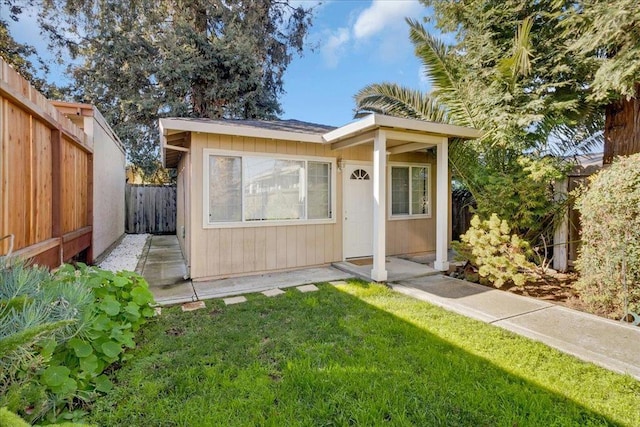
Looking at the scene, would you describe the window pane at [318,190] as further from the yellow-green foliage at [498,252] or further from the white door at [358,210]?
the yellow-green foliage at [498,252]

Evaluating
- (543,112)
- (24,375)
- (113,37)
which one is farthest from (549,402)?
(113,37)

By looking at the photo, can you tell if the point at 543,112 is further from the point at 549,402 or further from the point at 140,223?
the point at 140,223

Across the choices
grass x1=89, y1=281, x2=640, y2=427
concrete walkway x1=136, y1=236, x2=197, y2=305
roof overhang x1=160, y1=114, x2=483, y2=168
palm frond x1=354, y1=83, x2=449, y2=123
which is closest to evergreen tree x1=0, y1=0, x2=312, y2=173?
concrete walkway x1=136, y1=236, x2=197, y2=305

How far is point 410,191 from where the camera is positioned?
27.0 feet

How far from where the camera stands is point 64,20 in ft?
43.9

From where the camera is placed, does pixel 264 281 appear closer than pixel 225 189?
Yes

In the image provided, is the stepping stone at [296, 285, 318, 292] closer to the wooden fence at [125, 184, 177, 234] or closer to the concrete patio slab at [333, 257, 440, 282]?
the concrete patio slab at [333, 257, 440, 282]

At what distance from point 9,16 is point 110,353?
1674cm

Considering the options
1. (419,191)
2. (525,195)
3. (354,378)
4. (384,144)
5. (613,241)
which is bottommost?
(354,378)

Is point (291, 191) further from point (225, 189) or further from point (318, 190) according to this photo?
point (225, 189)

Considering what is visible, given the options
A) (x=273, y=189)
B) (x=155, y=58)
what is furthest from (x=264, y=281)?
(x=155, y=58)

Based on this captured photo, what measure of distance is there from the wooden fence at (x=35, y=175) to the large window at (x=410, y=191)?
645 cm

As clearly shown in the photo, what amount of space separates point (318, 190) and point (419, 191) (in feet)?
9.97

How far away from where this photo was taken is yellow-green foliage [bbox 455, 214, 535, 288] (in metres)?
5.06
